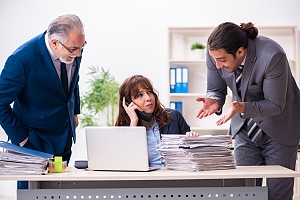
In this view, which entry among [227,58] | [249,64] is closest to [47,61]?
[227,58]

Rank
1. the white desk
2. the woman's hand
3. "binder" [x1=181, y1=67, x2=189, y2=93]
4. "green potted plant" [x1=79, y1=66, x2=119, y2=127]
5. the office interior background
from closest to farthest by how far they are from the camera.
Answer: the white desk < the woman's hand < "green potted plant" [x1=79, y1=66, x2=119, y2=127] < "binder" [x1=181, y1=67, x2=189, y2=93] < the office interior background

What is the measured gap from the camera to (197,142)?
277cm

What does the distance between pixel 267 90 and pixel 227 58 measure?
27 centimetres

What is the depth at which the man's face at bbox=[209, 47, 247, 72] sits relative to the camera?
287cm

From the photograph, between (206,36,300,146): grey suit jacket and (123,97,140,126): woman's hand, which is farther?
(123,97,140,126): woman's hand

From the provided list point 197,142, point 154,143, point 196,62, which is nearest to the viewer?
point 197,142

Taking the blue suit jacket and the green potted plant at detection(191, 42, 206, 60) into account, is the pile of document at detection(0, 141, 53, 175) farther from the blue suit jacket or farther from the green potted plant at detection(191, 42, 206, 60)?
the green potted plant at detection(191, 42, 206, 60)

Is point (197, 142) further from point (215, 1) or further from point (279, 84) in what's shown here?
point (215, 1)

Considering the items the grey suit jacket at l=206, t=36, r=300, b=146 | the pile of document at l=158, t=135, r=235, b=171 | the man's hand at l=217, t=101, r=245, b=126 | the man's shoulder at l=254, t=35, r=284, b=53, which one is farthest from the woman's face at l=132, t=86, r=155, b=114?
the man's shoulder at l=254, t=35, r=284, b=53

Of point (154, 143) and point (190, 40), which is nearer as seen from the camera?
point (154, 143)

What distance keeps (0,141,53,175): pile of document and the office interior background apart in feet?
10.9

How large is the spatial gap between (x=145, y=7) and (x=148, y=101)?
2897mm

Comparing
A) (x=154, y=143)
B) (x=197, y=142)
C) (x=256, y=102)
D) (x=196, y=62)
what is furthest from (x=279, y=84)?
(x=196, y=62)

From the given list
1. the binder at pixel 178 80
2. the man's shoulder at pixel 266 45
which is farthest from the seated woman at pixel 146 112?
the binder at pixel 178 80
